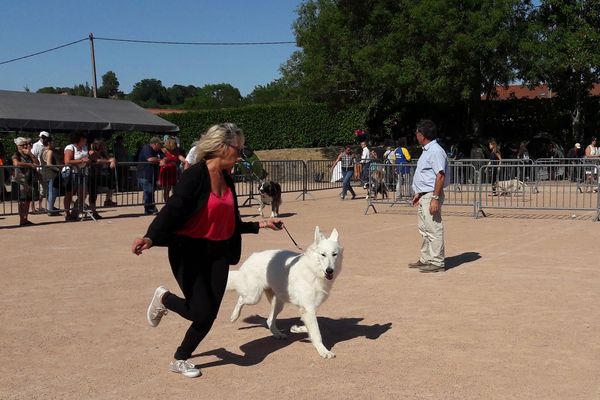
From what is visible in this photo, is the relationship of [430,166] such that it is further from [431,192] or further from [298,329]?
[298,329]

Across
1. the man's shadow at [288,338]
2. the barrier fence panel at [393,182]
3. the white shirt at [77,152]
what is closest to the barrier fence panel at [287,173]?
the barrier fence panel at [393,182]

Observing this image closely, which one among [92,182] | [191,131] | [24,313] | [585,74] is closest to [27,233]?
[92,182]

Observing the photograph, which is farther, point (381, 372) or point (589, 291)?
point (589, 291)

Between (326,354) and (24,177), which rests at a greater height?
(24,177)

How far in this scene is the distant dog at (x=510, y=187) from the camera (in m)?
18.4

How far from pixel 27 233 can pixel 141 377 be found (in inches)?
363

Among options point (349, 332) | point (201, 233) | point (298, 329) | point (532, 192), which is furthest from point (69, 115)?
point (201, 233)

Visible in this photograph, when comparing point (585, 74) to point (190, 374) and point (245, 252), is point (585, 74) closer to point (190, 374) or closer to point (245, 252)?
point (245, 252)

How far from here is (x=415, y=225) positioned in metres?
14.7

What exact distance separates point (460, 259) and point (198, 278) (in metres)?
6.10

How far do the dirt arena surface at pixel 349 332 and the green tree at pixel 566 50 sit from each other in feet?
62.1

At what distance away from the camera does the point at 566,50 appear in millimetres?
28891

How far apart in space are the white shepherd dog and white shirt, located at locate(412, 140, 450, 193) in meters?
3.52

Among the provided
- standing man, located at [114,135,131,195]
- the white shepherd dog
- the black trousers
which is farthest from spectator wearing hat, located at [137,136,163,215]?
the black trousers
